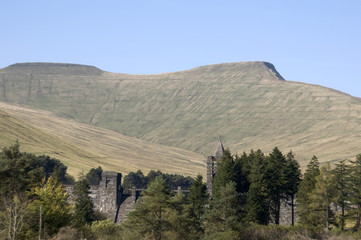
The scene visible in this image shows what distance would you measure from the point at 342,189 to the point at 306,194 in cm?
515

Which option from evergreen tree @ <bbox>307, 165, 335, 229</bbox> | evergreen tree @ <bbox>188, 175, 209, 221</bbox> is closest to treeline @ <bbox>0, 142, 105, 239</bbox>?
evergreen tree @ <bbox>188, 175, 209, 221</bbox>

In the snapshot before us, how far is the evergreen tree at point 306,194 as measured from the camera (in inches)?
3191

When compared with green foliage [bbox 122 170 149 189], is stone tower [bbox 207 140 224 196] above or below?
above

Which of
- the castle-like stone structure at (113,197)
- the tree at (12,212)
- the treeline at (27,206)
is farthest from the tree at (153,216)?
the castle-like stone structure at (113,197)

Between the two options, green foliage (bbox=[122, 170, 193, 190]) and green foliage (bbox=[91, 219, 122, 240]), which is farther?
green foliage (bbox=[122, 170, 193, 190])

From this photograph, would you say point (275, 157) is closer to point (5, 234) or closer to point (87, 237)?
point (87, 237)

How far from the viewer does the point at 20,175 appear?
69938mm

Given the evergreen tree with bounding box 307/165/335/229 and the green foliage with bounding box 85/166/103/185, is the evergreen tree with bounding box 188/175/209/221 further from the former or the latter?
the green foliage with bounding box 85/166/103/185

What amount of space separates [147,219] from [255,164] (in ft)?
78.7

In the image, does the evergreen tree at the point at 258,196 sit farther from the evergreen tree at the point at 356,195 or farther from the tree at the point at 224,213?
the evergreen tree at the point at 356,195

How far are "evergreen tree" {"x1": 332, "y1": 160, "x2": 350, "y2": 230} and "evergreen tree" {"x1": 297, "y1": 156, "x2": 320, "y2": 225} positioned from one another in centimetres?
308

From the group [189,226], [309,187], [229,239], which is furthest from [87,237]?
[309,187]

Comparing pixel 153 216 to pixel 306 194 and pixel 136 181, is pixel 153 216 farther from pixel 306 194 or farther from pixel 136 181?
pixel 136 181

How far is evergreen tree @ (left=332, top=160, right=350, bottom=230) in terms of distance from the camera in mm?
79906
